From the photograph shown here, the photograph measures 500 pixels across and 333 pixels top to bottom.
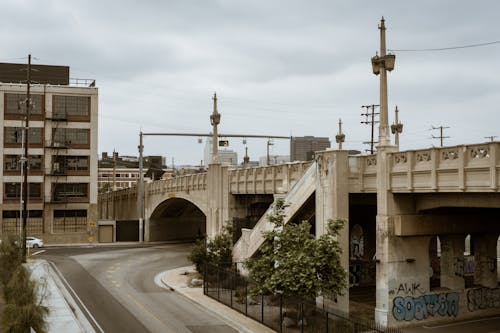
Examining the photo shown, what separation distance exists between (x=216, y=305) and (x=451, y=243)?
14.2 m

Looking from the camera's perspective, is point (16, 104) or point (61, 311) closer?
point (61, 311)

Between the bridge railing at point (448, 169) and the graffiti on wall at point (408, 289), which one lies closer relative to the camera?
the bridge railing at point (448, 169)

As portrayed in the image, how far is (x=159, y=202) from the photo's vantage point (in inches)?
2776

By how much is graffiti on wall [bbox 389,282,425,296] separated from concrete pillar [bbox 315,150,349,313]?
2900 millimetres

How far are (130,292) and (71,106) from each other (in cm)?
4222

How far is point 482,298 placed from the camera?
30.4 metres

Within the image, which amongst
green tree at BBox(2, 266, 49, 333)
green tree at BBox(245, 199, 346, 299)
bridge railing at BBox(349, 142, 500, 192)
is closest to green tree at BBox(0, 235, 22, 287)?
green tree at BBox(2, 266, 49, 333)

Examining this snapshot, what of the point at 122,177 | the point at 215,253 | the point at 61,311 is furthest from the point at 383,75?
the point at 122,177

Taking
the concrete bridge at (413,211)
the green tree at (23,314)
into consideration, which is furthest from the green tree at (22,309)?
the concrete bridge at (413,211)

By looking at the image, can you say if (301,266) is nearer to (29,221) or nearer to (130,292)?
(130,292)

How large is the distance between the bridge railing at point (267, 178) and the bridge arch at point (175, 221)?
76.3 feet

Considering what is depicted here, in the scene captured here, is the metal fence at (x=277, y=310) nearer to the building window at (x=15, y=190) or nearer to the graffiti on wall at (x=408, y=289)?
the graffiti on wall at (x=408, y=289)

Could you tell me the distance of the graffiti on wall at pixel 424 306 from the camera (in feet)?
88.1

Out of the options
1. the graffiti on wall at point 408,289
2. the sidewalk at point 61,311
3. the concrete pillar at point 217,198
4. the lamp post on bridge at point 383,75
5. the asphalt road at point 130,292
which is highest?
the lamp post on bridge at point 383,75
